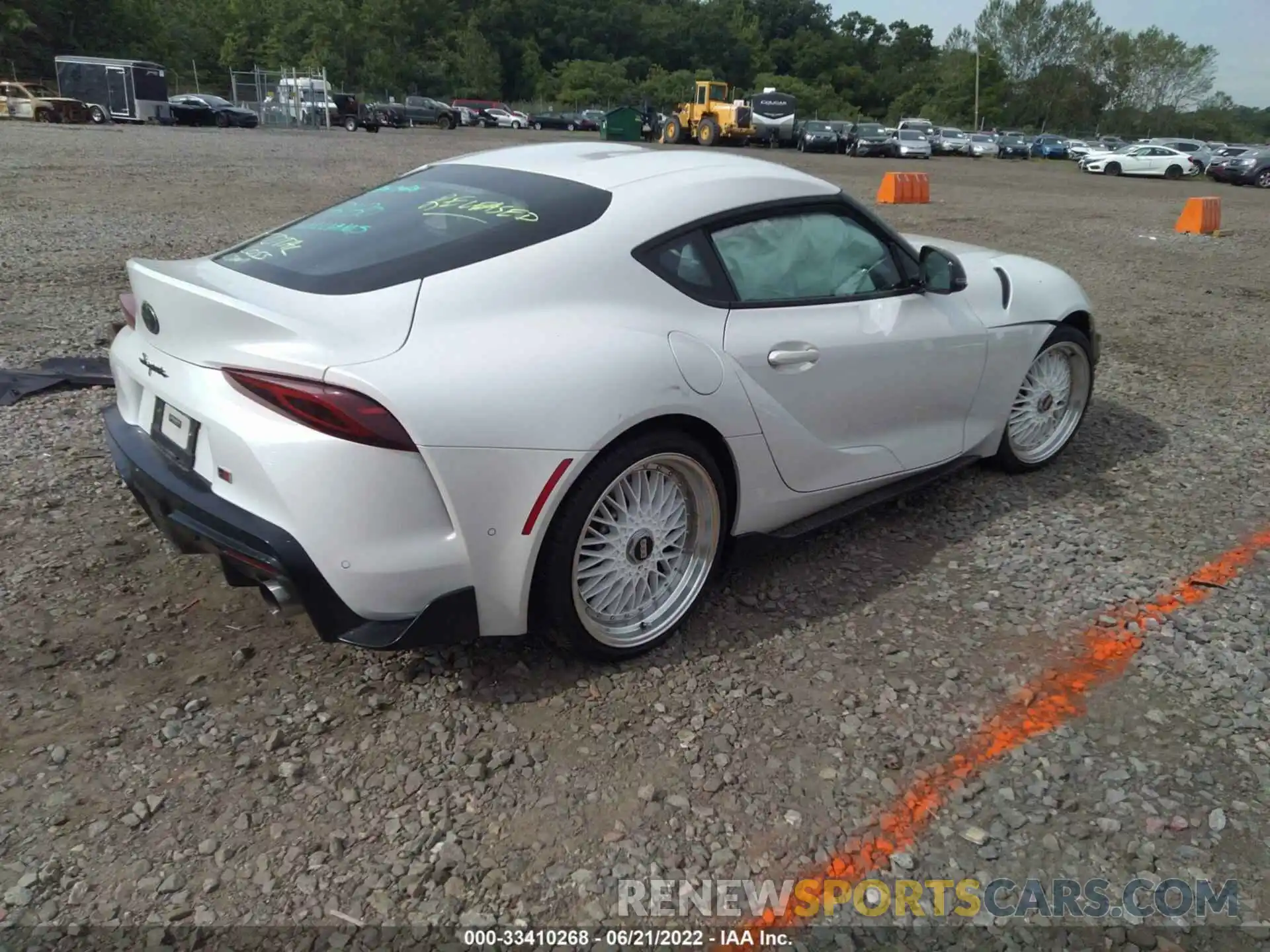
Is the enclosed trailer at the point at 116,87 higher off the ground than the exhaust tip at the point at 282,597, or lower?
higher

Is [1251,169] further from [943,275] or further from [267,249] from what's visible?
[267,249]

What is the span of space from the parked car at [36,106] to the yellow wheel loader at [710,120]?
24071 millimetres

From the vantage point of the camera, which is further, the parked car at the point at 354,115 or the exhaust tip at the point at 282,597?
the parked car at the point at 354,115

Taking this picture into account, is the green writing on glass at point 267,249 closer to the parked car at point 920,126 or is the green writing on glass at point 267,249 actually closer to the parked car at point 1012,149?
the parked car at point 920,126

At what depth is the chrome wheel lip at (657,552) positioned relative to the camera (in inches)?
113

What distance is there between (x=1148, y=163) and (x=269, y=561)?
129 feet

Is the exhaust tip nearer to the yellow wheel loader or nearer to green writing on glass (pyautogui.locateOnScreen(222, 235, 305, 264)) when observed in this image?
green writing on glass (pyautogui.locateOnScreen(222, 235, 305, 264))

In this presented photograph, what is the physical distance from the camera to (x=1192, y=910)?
2242 mm

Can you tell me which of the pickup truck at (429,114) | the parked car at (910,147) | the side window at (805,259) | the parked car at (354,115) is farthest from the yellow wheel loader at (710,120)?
the side window at (805,259)

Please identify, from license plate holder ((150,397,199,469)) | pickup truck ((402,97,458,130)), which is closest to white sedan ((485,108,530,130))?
pickup truck ((402,97,458,130))

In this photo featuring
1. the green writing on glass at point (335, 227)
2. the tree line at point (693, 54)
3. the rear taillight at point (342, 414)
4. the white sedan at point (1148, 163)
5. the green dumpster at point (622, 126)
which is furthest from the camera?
the tree line at point (693, 54)

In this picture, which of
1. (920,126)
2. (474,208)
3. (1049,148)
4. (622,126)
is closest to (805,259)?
(474,208)

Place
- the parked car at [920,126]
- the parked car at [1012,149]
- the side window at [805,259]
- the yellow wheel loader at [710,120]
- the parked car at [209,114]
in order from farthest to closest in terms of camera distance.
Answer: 1. the parked car at [1012,149]
2. the parked car at [920,126]
3. the parked car at [209,114]
4. the yellow wheel loader at [710,120]
5. the side window at [805,259]

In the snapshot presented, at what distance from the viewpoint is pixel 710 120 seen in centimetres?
4122
